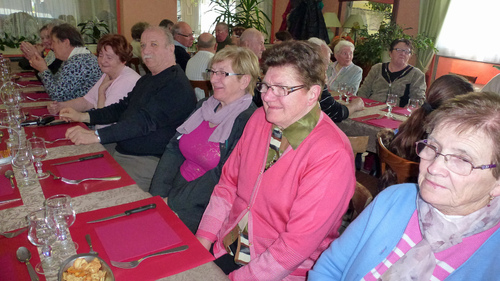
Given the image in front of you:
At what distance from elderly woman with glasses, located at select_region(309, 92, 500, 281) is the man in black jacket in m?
1.55

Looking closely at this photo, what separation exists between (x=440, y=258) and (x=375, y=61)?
549cm

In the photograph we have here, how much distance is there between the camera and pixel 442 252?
0.93 m

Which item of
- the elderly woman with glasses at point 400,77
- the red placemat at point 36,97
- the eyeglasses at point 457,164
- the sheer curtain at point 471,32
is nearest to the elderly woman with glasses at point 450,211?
the eyeglasses at point 457,164

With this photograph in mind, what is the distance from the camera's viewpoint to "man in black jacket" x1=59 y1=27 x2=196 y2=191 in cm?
219

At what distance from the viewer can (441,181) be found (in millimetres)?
887

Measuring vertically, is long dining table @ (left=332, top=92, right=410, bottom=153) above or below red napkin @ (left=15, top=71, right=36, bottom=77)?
below

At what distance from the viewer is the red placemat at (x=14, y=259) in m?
0.95

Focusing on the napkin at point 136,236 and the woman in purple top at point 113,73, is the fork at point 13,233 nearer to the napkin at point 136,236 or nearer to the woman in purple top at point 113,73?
the napkin at point 136,236

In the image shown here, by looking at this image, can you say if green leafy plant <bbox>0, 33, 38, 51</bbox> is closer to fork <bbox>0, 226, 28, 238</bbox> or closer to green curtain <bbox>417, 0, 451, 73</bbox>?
fork <bbox>0, 226, 28, 238</bbox>

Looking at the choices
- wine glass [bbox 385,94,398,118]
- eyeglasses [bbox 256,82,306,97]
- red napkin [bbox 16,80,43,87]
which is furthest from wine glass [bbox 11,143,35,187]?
red napkin [bbox 16,80,43,87]

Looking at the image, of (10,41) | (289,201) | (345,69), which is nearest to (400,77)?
(345,69)

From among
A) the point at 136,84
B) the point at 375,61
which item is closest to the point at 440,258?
the point at 136,84

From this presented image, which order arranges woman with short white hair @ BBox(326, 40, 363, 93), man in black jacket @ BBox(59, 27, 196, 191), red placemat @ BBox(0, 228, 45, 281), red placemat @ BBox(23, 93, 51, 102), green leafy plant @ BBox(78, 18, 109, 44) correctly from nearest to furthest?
red placemat @ BBox(0, 228, 45, 281), man in black jacket @ BBox(59, 27, 196, 191), red placemat @ BBox(23, 93, 51, 102), woman with short white hair @ BBox(326, 40, 363, 93), green leafy plant @ BBox(78, 18, 109, 44)

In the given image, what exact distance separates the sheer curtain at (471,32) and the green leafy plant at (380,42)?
29 cm
